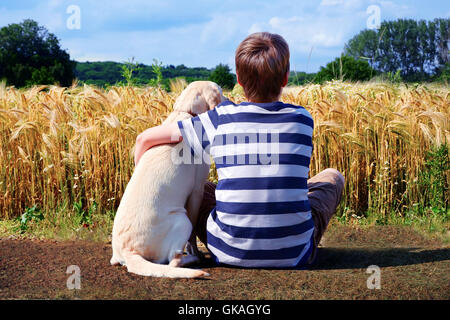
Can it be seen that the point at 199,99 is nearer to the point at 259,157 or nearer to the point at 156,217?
the point at 259,157

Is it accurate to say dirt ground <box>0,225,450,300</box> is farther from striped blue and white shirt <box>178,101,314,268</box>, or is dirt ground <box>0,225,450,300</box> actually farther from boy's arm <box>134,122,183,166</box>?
boy's arm <box>134,122,183,166</box>

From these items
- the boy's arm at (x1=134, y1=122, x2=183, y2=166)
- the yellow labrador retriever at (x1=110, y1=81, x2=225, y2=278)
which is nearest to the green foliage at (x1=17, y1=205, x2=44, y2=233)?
the yellow labrador retriever at (x1=110, y1=81, x2=225, y2=278)

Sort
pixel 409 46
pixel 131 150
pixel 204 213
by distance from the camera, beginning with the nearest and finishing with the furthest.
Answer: pixel 204 213, pixel 131 150, pixel 409 46

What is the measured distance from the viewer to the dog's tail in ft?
7.80

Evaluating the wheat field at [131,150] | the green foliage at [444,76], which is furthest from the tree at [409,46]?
the wheat field at [131,150]

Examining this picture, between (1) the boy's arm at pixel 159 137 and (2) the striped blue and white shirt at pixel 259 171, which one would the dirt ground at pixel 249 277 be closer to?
(2) the striped blue and white shirt at pixel 259 171

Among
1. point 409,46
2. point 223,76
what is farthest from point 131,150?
point 409,46

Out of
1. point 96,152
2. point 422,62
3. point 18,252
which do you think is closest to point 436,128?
point 96,152

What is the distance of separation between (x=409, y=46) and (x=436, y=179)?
48368 mm

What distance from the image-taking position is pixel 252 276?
2508mm

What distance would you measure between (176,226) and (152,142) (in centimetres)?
53

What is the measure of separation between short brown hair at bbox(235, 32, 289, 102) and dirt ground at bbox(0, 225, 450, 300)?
3.40 ft

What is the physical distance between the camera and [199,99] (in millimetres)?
2740
